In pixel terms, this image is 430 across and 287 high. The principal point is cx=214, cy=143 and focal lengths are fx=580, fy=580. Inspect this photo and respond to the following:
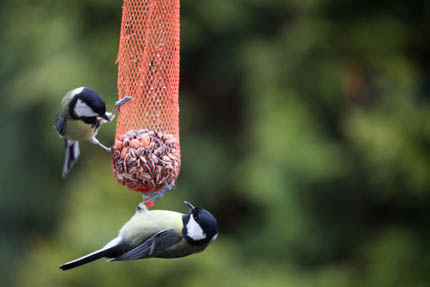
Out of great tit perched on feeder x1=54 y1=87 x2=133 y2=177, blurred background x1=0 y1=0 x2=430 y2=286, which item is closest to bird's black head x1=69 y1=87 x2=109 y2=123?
great tit perched on feeder x1=54 y1=87 x2=133 y2=177

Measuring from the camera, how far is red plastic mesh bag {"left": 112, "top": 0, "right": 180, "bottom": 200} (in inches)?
94.4

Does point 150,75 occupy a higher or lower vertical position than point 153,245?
higher

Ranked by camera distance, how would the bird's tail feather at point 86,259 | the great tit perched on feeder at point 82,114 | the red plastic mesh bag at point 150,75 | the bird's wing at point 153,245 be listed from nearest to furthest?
the bird's tail feather at point 86,259
the bird's wing at point 153,245
the great tit perched on feeder at point 82,114
the red plastic mesh bag at point 150,75

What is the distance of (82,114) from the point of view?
90.7 inches

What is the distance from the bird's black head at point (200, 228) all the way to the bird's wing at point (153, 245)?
51 millimetres

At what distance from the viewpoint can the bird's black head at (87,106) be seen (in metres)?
2.25

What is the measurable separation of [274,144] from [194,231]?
192 cm

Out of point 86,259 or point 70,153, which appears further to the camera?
point 70,153

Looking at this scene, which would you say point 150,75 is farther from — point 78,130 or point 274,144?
point 274,144

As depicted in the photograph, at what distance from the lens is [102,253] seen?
6.93 feet

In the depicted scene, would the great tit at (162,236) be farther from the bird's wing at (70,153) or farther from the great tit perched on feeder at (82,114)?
the bird's wing at (70,153)

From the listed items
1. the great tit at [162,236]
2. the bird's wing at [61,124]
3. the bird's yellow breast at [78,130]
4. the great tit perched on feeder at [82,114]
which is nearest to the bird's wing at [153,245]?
the great tit at [162,236]

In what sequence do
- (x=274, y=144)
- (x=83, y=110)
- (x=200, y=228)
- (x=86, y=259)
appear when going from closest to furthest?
(x=86, y=259), (x=200, y=228), (x=83, y=110), (x=274, y=144)

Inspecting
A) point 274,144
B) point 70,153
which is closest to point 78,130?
point 70,153
